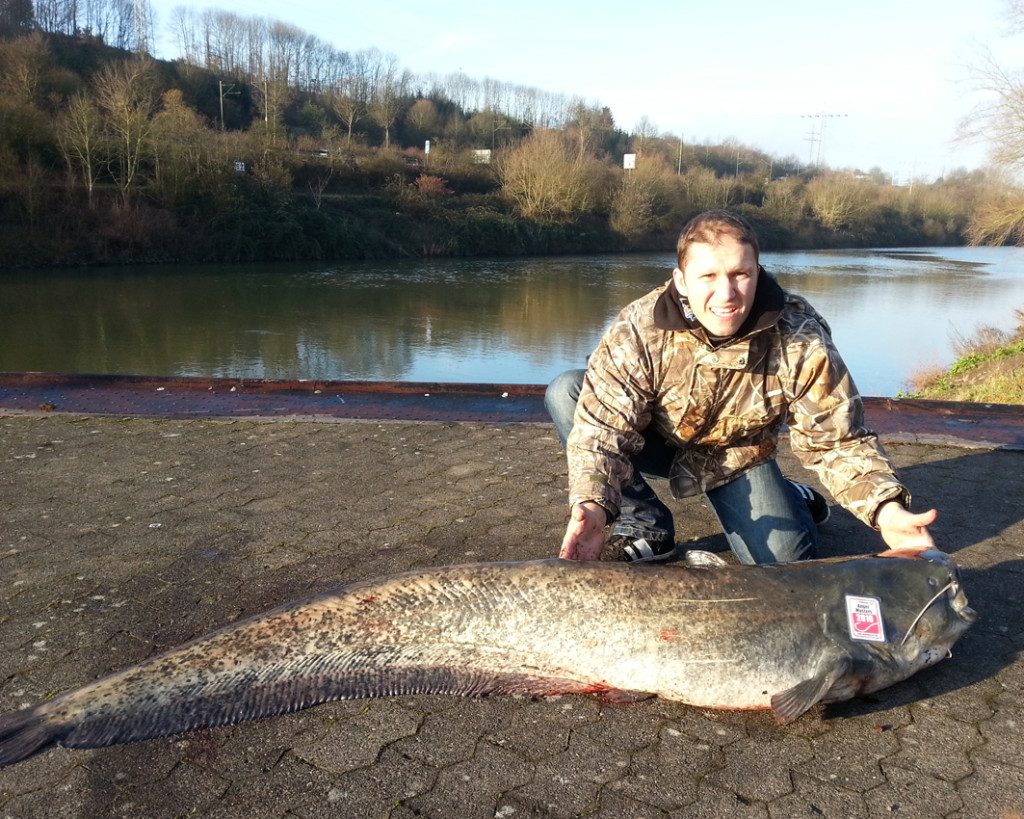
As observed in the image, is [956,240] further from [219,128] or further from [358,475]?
[358,475]

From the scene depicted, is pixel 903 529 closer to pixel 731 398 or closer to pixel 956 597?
pixel 956 597

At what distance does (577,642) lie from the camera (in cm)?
272

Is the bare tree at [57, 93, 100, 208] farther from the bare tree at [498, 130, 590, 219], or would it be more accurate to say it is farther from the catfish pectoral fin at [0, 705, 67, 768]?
the catfish pectoral fin at [0, 705, 67, 768]

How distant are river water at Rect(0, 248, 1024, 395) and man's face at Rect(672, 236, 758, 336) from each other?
1151cm

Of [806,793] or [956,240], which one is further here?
[956,240]

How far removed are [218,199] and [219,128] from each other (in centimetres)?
2211

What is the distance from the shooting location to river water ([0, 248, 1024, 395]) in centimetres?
1667

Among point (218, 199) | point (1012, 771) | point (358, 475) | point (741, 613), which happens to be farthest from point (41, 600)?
point (218, 199)

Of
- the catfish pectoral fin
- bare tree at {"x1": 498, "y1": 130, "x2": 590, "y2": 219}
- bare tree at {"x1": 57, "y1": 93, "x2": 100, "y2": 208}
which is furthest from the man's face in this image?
bare tree at {"x1": 498, "y1": 130, "x2": 590, "y2": 219}

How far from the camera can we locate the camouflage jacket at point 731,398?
3.18 meters

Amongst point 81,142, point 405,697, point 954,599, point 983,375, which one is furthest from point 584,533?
point 81,142

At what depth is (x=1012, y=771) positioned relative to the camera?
7.93 feet

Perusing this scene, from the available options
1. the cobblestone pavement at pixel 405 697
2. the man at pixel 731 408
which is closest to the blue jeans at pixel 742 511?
the man at pixel 731 408

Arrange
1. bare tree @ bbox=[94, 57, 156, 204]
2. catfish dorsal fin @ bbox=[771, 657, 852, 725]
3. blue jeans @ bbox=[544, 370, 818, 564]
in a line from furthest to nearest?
bare tree @ bbox=[94, 57, 156, 204], blue jeans @ bbox=[544, 370, 818, 564], catfish dorsal fin @ bbox=[771, 657, 852, 725]
